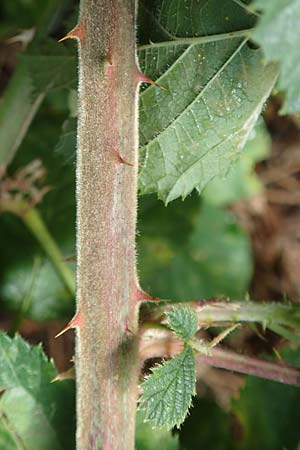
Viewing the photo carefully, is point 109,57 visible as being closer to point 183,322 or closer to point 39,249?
point 183,322

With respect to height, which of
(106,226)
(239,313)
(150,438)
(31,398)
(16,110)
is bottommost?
(150,438)

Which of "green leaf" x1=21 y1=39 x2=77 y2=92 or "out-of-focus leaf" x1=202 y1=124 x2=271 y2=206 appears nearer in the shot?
"green leaf" x1=21 y1=39 x2=77 y2=92

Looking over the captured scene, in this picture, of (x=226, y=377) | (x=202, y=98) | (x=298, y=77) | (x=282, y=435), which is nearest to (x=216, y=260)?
(x=226, y=377)

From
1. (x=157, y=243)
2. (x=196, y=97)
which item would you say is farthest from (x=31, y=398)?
(x=157, y=243)

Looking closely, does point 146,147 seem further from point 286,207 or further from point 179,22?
point 286,207

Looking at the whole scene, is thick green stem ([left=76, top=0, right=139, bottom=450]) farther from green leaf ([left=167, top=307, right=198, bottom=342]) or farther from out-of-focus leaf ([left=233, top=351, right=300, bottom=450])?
out-of-focus leaf ([left=233, top=351, right=300, bottom=450])

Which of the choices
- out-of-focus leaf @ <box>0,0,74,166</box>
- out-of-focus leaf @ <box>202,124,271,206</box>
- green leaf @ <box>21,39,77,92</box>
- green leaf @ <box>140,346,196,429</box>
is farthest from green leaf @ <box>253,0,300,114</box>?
out-of-focus leaf @ <box>202,124,271,206</box>

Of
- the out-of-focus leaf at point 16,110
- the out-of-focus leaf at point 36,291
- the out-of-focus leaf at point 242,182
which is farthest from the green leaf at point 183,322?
the out-of-focus leaf at point 242,182
